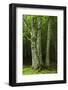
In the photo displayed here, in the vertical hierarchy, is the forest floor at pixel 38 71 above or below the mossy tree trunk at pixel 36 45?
below

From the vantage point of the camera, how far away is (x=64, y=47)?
61.3 inches

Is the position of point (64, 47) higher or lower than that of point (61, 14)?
lower

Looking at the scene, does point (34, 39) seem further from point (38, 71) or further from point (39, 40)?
point (38, 71)

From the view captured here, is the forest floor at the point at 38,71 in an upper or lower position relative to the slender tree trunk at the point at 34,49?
lower

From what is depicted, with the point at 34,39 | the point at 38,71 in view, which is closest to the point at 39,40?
the point at 34,39

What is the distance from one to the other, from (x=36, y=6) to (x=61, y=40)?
197mm

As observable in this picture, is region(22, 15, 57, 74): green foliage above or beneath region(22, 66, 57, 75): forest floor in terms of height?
above

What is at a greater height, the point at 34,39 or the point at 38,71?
the point at 34,39

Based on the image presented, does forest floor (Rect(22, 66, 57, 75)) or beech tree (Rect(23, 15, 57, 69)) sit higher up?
beech tree (Rect(23, 15, 57, 69))

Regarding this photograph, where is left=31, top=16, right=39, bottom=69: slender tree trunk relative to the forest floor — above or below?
above

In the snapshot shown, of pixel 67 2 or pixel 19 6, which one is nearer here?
pixel 19 6

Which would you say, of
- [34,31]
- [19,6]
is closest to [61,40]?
[34,31]

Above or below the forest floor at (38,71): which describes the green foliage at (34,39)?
above

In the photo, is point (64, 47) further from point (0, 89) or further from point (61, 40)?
point (0, 89)
